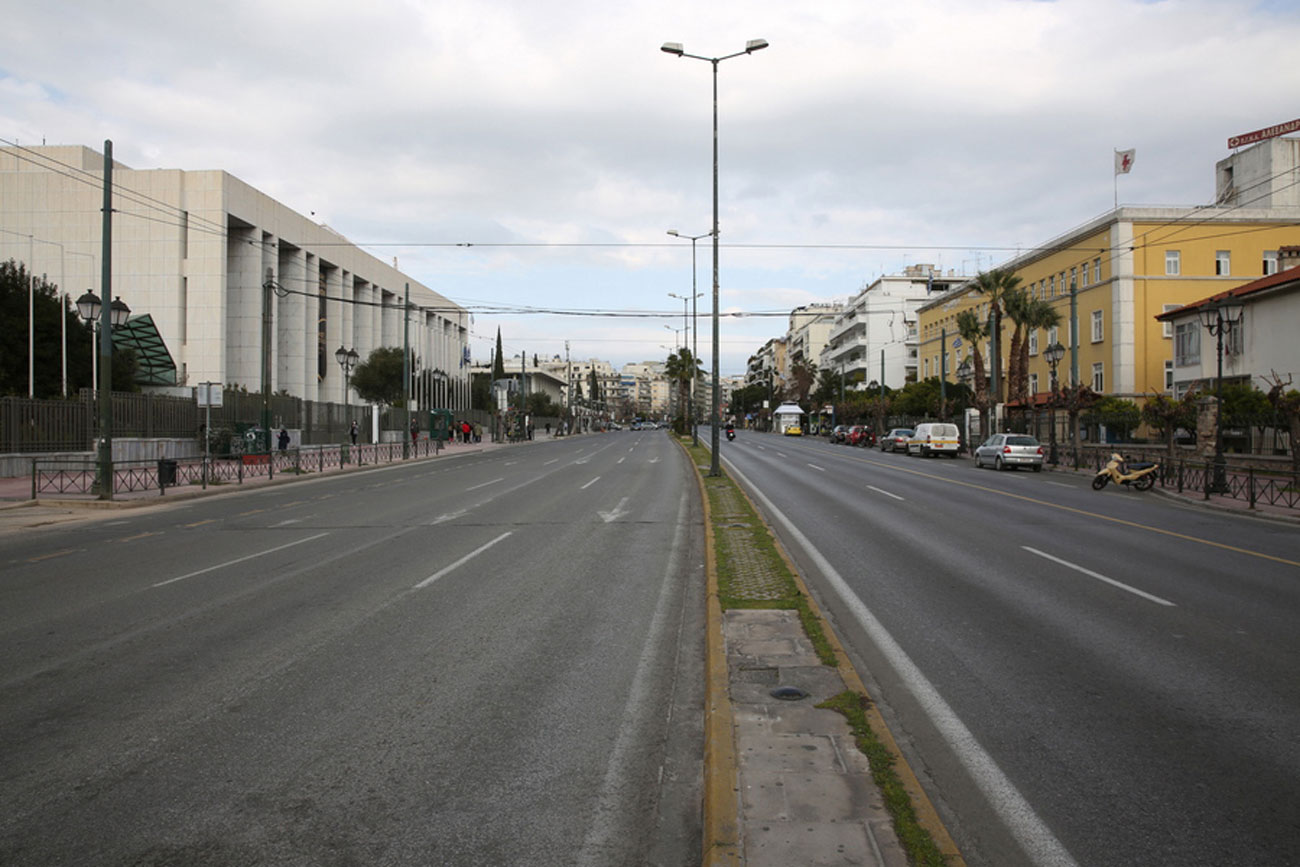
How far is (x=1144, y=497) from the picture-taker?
22.7 m

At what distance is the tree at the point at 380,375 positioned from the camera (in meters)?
65.6

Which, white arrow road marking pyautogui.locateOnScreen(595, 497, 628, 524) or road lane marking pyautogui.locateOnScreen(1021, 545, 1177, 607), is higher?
road lane marking pyautogui.locateOnScreen(1021, 545, 1177, 607)

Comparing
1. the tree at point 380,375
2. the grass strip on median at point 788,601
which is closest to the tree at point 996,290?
the grass strip on median at point 788,601

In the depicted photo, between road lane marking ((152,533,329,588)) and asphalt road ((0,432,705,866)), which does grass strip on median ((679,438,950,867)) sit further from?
road lane marking ((152,533,329,588))

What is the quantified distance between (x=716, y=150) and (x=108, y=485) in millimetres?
18379

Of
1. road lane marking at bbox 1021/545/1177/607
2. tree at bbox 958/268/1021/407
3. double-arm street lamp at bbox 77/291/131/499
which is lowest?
road lane marking at bbox 1021/545/1177/607

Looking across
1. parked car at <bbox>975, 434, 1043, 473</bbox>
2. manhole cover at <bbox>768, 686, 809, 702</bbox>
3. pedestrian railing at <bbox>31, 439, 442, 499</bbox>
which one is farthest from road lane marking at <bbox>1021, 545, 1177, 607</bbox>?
parked car at <bbox>975, 434, 1043, 473</bbox>

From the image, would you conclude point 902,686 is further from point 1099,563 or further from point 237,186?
point 237,186

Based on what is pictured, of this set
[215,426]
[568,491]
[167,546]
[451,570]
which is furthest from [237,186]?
[451,570]

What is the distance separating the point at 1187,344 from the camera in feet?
128

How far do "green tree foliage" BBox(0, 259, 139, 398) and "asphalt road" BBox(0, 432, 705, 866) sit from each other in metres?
33.4

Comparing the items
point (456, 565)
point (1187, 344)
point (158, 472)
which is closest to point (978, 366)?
point (1187, 344)

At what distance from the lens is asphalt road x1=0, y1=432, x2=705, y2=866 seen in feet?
12.8

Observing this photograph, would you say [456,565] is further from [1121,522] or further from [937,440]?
[937,440]
